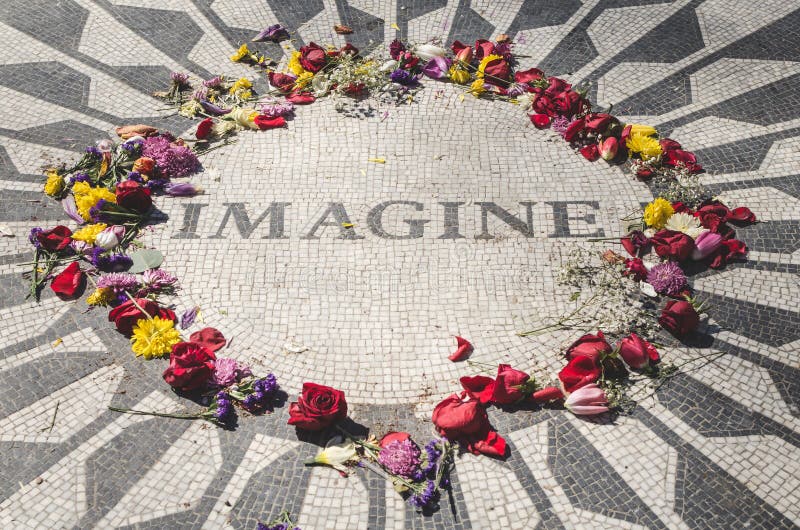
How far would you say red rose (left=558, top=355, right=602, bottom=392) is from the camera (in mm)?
5907

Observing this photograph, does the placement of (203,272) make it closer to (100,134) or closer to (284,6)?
(100,134)

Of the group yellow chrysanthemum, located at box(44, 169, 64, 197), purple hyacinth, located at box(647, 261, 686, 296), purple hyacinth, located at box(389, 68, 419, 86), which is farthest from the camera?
purple hyacinth, located at box(389, 68, 419, 86)

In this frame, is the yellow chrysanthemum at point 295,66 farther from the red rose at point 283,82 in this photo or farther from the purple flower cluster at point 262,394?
the purple flower cluster at point 262,394

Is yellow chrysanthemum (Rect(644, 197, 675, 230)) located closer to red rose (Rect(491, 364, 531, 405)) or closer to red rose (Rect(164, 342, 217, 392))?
red rose (Rect(491, 364, 531, 405))

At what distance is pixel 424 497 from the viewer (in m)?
5.30

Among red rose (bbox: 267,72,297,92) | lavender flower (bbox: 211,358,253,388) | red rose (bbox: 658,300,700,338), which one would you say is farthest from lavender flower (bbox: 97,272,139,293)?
red rose (bbox: 658,300,700,338)

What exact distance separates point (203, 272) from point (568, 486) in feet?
12.8

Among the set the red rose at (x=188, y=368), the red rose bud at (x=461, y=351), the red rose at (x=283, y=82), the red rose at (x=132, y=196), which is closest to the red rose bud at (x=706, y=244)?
the red rose bud at (x=461, y=351)

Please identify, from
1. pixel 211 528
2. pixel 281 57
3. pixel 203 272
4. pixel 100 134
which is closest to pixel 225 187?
pixel 203 272

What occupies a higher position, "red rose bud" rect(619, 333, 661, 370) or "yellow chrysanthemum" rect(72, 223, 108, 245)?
"yellow chrysanthemum" rect(72, 223, 108, 245)

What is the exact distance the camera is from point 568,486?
18.0 ft

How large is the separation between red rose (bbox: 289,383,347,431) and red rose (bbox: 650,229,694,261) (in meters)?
3.51

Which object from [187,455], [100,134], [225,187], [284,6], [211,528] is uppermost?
[284,6]

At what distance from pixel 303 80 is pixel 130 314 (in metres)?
3.78
